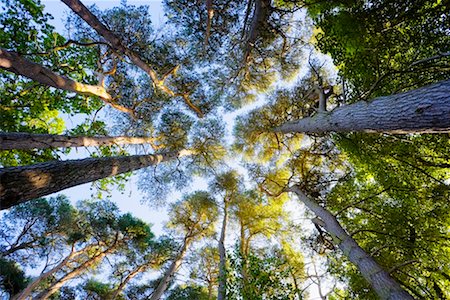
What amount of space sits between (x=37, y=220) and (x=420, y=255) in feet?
58.6

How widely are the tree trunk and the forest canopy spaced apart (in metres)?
0.02

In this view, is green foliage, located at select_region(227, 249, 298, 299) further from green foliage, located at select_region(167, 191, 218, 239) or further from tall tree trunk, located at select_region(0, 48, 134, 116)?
green foliage, located at select_region(167, 191, 218, 239)

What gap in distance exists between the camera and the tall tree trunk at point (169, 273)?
29.4 ft

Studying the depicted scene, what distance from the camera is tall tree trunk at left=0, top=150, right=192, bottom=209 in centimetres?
228

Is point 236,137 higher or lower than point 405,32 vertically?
higher

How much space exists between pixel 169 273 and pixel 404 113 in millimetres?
10305

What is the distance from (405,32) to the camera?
4.78 m

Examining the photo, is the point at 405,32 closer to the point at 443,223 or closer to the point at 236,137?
the point at 443,223

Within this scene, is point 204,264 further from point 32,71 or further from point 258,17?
point 258,17

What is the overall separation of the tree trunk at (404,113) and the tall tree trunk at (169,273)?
930cm

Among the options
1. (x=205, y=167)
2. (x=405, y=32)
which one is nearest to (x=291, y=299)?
(x=405, y=32)

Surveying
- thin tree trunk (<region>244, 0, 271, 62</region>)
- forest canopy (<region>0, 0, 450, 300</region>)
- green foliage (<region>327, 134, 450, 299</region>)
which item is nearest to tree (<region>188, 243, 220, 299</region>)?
forest canopy (<region>0, 0, 450, 300</region>)

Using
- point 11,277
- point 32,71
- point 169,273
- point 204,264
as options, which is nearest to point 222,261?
point 169,273

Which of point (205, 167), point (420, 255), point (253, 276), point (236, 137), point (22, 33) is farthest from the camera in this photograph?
point (205, 167)
